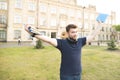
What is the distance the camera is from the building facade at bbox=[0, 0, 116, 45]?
1725 inches

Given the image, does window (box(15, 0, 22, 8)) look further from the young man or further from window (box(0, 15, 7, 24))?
the young man

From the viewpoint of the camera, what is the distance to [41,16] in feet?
162

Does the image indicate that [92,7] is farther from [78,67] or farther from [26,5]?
[78,67]

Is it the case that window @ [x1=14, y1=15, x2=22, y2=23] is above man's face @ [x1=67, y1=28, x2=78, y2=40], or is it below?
above

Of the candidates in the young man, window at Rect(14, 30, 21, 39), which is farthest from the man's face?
window at Rect(14, 30, 21, 39)

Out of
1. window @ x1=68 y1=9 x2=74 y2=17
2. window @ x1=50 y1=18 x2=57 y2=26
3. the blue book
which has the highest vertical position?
window @ x1=68 y1=9 x2=74 y2=17

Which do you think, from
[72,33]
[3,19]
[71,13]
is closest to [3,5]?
[3,19]

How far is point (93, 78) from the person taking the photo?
1062 centimetres

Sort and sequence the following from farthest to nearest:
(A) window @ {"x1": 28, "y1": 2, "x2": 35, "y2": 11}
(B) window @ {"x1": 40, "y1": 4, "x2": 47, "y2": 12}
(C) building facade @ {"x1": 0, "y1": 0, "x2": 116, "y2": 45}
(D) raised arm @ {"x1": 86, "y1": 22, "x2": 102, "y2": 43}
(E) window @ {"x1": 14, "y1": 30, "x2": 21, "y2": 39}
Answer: (B) window @ {"x1": 40, "y1": 4, "x2": 47, "y2": 12} → (A) window @ {"x1": 28, "y1": 2, "x2": 35, "y2": 11} → (E) window @ {"x1": 14, "y1": 30, "x2": 21, "y2": 39} → (C) building facade @ {"x1": 0, "y1": 0, "x2": 116, "y2": 45} → (D) raised arm @ {"x1": 86, "y1": 22, "x2": 102, "y2": 43}

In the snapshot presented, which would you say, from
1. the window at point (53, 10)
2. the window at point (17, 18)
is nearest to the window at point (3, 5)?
the window at point (17, 18)

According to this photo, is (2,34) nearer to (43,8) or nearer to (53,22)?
(43,8)

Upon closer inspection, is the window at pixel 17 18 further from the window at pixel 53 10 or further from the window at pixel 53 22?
the window at pixel 53 10

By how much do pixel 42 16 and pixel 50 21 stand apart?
2645 millimetres

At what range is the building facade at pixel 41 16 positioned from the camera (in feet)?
144
